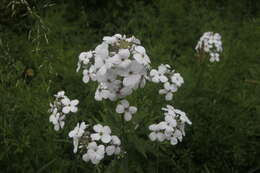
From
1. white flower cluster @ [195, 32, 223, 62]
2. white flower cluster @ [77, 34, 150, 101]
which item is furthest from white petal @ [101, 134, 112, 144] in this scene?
white flower cluster @ [195, 32, 223, 62]

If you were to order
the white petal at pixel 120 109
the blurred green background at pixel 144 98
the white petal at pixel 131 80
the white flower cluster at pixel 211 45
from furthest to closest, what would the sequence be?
the white flower cluster at pixel 211 45 < the blurred green background at pixel 144 98 < the white petal at pixel 120 109 < the white petal at pixel 131 80

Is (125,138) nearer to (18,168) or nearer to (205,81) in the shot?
(18,168)

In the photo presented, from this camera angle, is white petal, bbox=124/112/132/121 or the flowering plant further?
white petal, bbox=124/112/132/121

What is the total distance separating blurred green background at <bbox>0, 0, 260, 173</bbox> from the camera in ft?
10.3

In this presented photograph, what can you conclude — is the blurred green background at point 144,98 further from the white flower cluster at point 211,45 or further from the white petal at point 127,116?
the white petal at point 127,116

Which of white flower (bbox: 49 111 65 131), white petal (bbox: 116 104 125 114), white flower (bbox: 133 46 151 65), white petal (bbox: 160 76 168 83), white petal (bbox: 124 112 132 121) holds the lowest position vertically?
white flower (bbox: 49 111 65 131)

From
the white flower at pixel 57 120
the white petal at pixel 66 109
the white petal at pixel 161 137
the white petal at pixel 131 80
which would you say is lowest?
the white flower at pixel 57 120

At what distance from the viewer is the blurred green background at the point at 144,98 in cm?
314

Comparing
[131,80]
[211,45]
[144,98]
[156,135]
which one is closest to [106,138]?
[156,135]

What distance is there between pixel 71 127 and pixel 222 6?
15.2 ft

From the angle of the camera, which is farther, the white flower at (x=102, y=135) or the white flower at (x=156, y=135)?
the white flower at (x=156, y=135)

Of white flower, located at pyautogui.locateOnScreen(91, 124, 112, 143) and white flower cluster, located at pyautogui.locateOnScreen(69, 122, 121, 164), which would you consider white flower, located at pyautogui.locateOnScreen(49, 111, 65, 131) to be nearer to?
white flower cluster, located at pyautogui.locateOnScreen(69, 122, 121, 164)

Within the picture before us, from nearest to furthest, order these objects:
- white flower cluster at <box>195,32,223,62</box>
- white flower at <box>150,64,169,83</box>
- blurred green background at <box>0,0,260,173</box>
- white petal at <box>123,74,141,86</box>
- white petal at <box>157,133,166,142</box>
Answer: white petal at <box>123,74,141,86</box>
white petal at <box>157,133,166,142</box>
white flower at <box>150,64,169,83</box>
blurred green background at <box>0,0,260,173</box>
white flower cluster at <box>195,32,223,62</box>

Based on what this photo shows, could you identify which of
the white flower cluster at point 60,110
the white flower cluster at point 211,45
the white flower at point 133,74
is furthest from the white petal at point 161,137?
the white flower cluster at point 211,45
